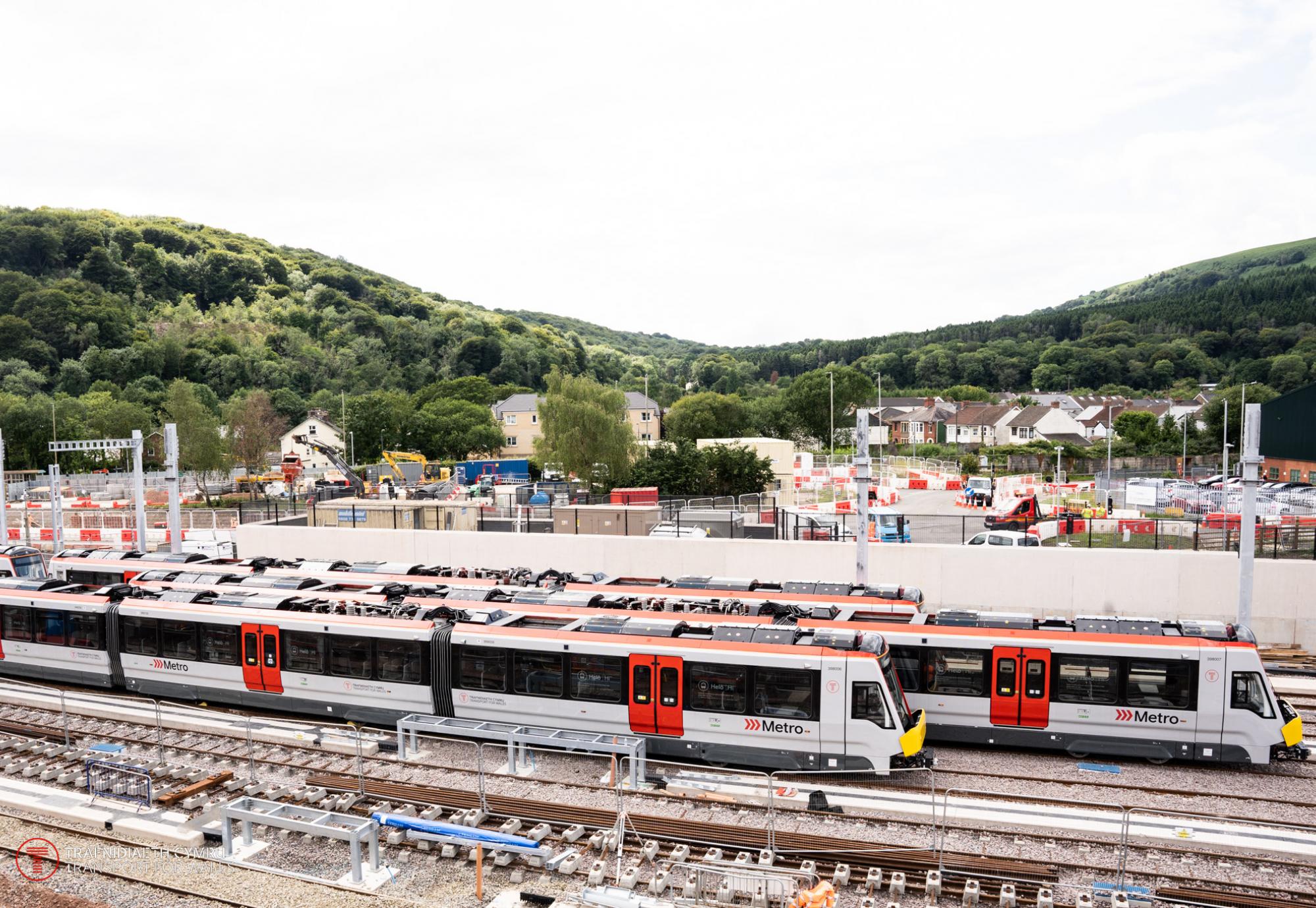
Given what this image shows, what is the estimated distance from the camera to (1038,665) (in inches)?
535

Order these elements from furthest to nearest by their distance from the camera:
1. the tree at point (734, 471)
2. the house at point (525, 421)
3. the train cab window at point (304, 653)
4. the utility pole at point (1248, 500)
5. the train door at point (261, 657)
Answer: the house at point (525, 421) → the tree at point (734, 471) → the utility pole at point (1248, 500) → the train door at point (261, 657) → the train cab window at point (304, 653)

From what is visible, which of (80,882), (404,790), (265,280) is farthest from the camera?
(265,280)

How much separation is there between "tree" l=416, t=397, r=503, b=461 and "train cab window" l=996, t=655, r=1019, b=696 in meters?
79.2

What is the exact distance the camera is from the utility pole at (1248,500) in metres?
16.3

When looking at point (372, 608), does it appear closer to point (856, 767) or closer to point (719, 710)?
point (719, 710)

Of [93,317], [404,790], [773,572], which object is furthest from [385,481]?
[93,317]

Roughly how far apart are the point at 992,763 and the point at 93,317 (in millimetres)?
136999

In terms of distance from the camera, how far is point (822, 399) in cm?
9225

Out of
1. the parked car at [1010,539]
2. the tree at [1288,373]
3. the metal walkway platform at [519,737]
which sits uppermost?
the tree at [1288,373]

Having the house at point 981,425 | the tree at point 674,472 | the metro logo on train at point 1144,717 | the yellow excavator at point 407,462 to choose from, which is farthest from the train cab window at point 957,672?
the house at point 981,425

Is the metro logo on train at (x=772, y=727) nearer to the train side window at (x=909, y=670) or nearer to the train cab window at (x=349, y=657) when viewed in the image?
the train side window at (x=909, y=670)

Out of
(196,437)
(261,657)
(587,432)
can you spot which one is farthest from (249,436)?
(261,657)

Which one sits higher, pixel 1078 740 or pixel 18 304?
pixel 18 304

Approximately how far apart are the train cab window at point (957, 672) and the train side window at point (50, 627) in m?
18.0
